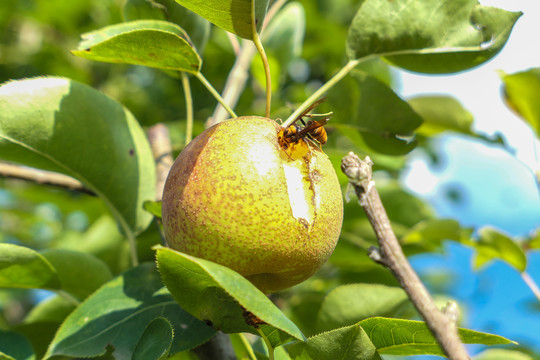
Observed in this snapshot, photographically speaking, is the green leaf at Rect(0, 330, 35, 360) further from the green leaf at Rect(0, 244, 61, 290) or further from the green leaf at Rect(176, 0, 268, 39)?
the green leaf at Rect(176, 0, 268, 39)

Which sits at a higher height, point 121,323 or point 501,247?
point 501,247

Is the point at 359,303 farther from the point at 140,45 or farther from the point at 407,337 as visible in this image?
the point at 140,45

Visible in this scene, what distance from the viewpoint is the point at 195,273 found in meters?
0.76

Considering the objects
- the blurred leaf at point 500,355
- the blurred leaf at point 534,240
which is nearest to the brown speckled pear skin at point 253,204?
the blurred leaf at point 500,355

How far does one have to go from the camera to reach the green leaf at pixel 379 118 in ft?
4.26

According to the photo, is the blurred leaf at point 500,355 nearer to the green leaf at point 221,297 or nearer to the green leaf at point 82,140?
the green leaf at point 221,297

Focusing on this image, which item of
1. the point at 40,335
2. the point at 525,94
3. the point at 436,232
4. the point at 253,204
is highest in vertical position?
the point at 525,94

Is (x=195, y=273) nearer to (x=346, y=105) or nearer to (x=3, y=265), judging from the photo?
(x=3, y=265)

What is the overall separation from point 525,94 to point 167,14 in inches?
48.0

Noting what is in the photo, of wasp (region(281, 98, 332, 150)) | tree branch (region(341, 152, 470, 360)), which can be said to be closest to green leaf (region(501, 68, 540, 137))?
wasp (region(281, 98, 332, 150))

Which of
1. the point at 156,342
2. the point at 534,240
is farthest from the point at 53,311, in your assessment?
the point at 534,240

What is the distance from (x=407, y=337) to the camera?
2.83 feet

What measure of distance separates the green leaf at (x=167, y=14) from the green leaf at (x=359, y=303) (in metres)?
0.81

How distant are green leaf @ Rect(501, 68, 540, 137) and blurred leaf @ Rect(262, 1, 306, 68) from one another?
826 millimetres
